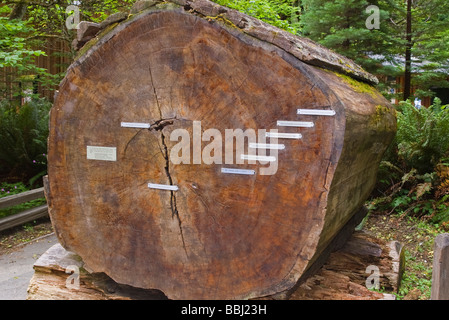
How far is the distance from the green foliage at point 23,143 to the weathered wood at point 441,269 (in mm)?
5610

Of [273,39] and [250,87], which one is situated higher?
[273,39]

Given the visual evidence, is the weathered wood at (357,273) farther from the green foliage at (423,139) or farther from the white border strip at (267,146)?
the green foliage at (423,139)

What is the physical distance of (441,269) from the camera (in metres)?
2.04

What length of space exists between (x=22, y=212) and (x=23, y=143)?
1.20 metres

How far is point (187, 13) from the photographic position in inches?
91.8

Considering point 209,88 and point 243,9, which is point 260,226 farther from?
point 243,9

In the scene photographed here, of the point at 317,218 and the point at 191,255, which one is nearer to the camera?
the point at 317,218

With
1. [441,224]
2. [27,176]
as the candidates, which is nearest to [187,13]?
[441,224]

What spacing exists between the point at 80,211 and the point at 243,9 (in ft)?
19.1

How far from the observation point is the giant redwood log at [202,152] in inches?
86.8

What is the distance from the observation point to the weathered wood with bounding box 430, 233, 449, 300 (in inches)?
79.7

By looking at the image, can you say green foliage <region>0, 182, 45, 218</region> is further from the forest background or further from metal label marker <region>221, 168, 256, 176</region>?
metal label marker <region>221, 168, 256, 176</region>

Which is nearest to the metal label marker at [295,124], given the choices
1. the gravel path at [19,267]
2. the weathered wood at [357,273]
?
the weathered wood at [357,273]

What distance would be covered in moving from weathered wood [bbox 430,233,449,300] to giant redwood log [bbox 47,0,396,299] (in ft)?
1.80
